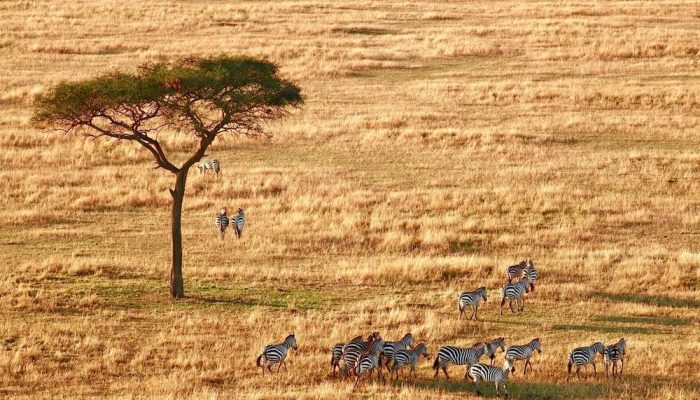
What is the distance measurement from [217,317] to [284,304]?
5.68 ft

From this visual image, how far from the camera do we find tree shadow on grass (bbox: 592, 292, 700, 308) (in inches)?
991

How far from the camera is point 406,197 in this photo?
35.3 m

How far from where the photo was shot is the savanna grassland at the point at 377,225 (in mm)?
21250

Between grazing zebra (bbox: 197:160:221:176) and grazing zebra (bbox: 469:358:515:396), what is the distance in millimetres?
20139

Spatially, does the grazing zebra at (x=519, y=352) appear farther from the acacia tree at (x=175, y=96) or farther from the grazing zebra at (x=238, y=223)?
the grazing zebra at (x=238, y=223)

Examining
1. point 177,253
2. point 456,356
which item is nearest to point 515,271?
point 456,356

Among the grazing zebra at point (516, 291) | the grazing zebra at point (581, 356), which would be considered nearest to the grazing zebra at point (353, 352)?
the grazing zebra at point (581, 356)

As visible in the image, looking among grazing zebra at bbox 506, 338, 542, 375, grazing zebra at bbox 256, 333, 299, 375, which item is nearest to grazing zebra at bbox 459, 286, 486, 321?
grazing zebra at bbox 506, 338, 542, 375

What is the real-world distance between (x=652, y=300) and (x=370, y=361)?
8856 mm

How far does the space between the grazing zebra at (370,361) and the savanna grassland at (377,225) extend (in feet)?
1.44

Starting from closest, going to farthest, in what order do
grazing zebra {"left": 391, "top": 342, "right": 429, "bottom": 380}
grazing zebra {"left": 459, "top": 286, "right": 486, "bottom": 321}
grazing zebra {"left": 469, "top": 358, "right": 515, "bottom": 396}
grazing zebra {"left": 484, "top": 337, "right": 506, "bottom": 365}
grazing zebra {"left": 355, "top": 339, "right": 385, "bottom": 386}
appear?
A: grazing zebra {"left": 469, "top": 358, "right": 515, "bottom": 396} → grazing zebra {"left": 355, "top": 339, "right": 385, "bottom": 386} → grazing zebra {"left": 391, "top": 342, "right": 429, "bottom": 380} → grazing zebra {"left": 484, "top": 337, "right": 506, "bottom": 365} → grazing zebra {"left": 459, "top": 286, "right": 486, "bottom": 321}

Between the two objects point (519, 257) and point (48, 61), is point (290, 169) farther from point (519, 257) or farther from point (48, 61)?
point (48, 61)

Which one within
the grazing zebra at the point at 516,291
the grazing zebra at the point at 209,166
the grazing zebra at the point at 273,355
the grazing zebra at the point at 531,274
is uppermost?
the grazing zebra at the point at 209,166

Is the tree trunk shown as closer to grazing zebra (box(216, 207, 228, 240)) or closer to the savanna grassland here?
the savanna grassland
